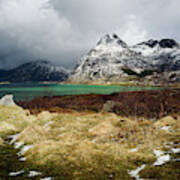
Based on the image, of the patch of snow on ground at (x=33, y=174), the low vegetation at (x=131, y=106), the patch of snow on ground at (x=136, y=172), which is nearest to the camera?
the patch of snow on ground at (x=136, y=172)

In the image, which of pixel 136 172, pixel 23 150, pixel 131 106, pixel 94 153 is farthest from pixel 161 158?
pixel 131 106

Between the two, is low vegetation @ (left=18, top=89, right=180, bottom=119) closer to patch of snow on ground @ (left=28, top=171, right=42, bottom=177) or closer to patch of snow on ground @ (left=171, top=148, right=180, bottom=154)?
A: patch of snow on ground @ (left=171, top=148, right=180, bottom=154)

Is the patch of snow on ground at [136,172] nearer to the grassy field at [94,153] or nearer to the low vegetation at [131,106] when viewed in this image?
the grassy field at [94,153]

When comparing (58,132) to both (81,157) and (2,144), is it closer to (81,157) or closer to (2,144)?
(2,144)

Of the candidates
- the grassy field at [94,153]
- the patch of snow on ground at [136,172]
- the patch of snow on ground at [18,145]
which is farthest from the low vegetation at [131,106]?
the patch of snow on ground at [136,172]

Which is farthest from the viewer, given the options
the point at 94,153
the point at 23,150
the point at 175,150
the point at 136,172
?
the point at 23,150

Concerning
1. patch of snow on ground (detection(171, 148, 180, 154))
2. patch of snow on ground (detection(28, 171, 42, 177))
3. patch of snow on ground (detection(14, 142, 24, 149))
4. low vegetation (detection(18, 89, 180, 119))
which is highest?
patch of snow on ground (detection(171, 148, 180, 154))

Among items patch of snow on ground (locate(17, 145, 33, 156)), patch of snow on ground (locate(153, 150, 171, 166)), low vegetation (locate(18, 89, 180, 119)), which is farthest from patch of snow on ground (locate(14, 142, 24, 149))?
low vegetation (locate(18, 89, 180, 119))

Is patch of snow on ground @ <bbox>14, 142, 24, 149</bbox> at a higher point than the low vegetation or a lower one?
higher

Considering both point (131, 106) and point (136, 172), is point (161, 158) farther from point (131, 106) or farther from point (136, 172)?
point (131, 106)

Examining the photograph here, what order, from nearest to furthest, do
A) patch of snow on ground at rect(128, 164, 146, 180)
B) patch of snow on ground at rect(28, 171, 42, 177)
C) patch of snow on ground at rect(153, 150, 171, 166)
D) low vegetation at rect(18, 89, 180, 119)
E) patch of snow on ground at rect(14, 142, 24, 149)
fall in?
patch of snow on ground at rect(128, 164, 146, 180), patch of snow on ground at rect(28, 171, 42, 177), patch of snow on ground at rect(153, 150, 171, 166), patch of snow on ground at rect(14, 142, 24, 149), low vegetation at rect(18, 89, 180, 119)

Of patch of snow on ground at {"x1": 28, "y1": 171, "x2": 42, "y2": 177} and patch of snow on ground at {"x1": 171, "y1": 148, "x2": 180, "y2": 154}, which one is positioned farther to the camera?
patch of snow on ground at {"x1": 171, "y1": 148, "x2": 180, "y2": 154}

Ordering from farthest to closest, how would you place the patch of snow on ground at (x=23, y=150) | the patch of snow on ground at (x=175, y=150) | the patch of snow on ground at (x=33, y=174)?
the patch of snow on ground at (x=23, y=150), the patch of snow on ground at (x=175, y=150), the patch of snow on ground at (x=33, y=174)

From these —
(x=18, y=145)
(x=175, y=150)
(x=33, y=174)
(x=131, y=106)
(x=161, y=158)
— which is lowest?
(x=131, y=106)
